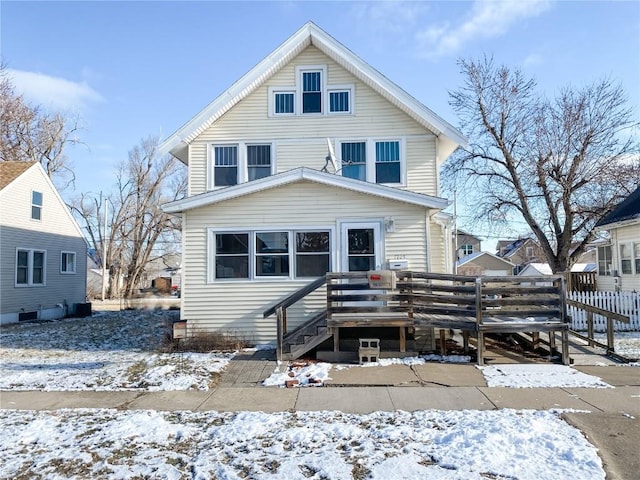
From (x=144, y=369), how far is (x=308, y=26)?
9641 mm

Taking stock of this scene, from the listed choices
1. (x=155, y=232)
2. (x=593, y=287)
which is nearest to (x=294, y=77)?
(x=593, y=287)

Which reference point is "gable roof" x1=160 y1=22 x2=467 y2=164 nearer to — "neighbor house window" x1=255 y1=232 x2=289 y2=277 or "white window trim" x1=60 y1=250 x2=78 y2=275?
"neighbor house window" x1=255 y1=232 x2=289 y2=277

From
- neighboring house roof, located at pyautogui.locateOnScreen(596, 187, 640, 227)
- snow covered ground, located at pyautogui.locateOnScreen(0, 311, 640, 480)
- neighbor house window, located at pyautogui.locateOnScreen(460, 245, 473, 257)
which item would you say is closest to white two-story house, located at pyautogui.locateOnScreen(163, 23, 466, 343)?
snow covered ground, located at pyautogui.locateOnScreen(0, 311, 640, 480)

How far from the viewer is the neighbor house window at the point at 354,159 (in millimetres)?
12750

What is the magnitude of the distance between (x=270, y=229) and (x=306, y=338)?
3.03 metres

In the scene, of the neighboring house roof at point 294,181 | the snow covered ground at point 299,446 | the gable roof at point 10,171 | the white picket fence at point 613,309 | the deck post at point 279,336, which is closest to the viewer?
the snow covered ground at point 299,446

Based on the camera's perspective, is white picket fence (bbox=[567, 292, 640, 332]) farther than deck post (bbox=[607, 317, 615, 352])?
Yes

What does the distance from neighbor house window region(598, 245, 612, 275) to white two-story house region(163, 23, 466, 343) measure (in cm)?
1069

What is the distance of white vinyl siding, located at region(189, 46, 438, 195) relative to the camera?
12.7 meters

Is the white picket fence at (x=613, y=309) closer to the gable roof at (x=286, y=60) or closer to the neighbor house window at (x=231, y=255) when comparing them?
the gable roof at (x=286, y=60)

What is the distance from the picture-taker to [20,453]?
15.8ft

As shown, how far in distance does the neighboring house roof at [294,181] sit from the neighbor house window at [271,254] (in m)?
0.98

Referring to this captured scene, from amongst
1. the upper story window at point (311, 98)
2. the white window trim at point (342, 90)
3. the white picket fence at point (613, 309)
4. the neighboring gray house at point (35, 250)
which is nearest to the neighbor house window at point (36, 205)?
the neighboring gray house at point (35, 250)

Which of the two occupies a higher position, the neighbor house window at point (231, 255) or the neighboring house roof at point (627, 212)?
the neighboring house roof at point (627, 212)
